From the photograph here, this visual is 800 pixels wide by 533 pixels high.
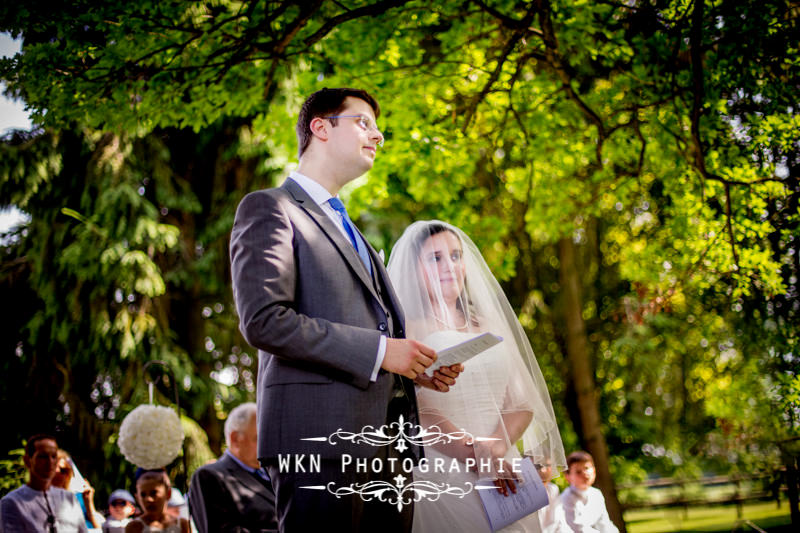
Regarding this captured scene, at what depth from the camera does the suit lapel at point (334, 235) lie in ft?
6.51

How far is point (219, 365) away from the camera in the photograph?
1030 centimetres

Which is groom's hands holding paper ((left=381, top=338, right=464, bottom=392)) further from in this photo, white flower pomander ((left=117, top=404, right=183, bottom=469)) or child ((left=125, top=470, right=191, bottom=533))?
child ((left=125, top=470, right=191, bottom=533))

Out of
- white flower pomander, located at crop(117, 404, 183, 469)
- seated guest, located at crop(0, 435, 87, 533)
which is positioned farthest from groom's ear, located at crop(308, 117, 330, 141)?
seated guest, located at crop(0, 435, 87, 533)

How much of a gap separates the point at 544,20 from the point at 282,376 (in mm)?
3309

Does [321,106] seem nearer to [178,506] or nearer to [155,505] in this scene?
[155,505]

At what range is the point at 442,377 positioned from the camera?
220 centimetres

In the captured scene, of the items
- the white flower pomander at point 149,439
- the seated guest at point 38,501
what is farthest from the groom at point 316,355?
the seated guest at point 38,501

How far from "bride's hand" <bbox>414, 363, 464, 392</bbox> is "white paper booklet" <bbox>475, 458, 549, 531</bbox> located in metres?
0.64

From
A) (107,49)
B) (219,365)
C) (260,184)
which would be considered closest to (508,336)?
(107,49)

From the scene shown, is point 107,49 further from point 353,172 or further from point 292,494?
point 292,494

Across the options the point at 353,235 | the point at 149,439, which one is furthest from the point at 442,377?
the point at 149,439

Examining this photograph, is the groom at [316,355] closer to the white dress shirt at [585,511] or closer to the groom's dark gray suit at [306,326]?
the groom's dark gray suit at [306,326]

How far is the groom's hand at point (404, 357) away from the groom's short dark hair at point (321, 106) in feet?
2.84

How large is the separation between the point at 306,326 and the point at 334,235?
358 millimetres
